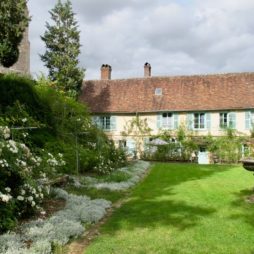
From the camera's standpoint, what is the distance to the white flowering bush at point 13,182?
6.39m

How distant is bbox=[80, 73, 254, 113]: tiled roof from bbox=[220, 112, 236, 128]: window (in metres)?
0.59

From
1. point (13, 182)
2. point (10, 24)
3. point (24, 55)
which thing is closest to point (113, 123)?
point (24, 55)

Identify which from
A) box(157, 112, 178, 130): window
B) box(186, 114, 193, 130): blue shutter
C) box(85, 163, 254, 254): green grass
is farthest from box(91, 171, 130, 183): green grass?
box(157, 112, 178, 130): window

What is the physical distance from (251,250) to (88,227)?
287cm

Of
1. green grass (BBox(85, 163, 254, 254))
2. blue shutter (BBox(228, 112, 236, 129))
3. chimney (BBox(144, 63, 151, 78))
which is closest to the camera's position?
green grass (BBox(85, 163, 254, 254))

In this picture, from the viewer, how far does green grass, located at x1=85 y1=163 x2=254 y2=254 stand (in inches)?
239

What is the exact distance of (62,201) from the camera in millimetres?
9219

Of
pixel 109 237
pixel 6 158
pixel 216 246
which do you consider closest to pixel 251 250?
pixel 216 246

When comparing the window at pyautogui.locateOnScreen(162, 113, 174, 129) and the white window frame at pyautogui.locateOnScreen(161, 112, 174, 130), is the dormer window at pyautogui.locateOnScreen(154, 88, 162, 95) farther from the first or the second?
the window at pyautogui.locateOnScreen(162, 113, 174, 129)

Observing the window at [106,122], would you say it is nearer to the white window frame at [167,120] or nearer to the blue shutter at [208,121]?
the white window frame at [167,120]

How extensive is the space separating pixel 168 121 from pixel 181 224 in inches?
1022

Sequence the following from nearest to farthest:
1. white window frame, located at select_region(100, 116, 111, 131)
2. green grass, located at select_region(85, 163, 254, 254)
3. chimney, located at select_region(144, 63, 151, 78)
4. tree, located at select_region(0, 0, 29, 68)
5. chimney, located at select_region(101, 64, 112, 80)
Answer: green grass, located at select_region(85, 163, 254, 254)
tree, located at select_region(0, 0, 29, 68)
white window frame, located at select_region(100, 116, 111, 131)
chimney, located at select_region(144, 63, 151, 78)
chimney, located at select_region(101, 64, 112, 80)

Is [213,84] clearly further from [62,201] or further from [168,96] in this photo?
[62,201]

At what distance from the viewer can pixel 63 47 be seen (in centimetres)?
3356
